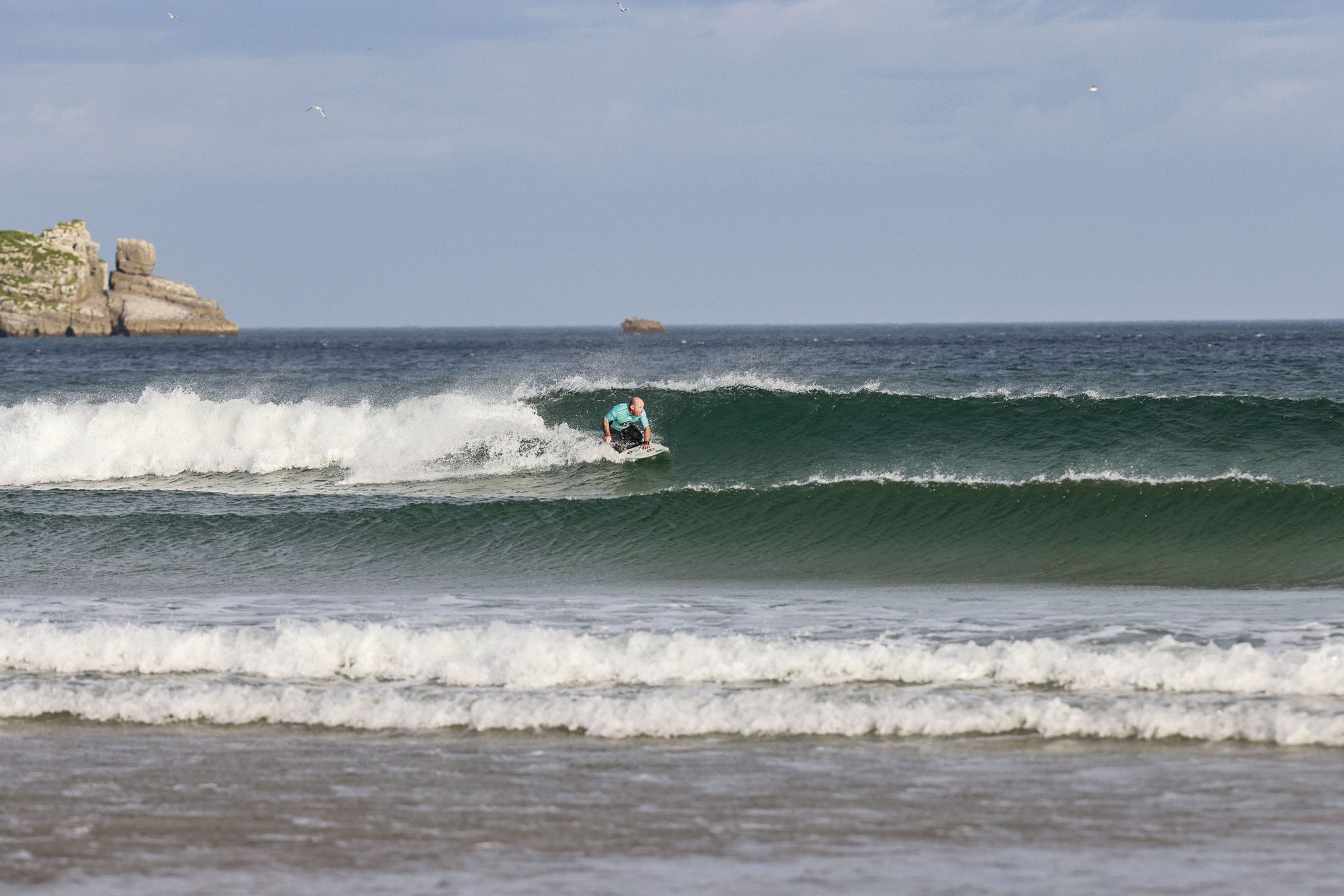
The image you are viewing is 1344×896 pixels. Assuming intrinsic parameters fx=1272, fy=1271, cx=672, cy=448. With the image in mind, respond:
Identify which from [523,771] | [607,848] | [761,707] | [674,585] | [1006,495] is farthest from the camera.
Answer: [1006,495]

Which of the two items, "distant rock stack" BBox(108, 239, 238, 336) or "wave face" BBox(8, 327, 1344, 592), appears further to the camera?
"distant rock stack" BBox(108, 239, 238, 336)

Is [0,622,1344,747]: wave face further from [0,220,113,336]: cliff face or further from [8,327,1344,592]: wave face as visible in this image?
[0,220,113,336]: cliff face

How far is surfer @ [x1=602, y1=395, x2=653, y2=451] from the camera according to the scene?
1828cm

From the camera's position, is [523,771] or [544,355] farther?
[544,355]

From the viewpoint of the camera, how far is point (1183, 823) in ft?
A: 17.3

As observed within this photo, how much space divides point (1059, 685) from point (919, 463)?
11460 millimetres

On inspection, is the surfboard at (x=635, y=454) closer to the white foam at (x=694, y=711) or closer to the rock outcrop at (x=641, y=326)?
the white foam at (x=694, y=711)

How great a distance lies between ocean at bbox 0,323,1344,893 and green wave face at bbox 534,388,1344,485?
0.34ft

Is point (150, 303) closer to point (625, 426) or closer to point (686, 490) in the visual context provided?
point (625, 426)

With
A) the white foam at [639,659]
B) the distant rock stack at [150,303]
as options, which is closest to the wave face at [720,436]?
the white foam at [639,659]

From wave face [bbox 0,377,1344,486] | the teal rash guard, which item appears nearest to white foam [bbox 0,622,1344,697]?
wave face [bbox 0,377,1344,486]

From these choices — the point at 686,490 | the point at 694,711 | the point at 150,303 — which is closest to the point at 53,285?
the point at 150,303

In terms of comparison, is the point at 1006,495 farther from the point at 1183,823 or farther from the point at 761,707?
the point at 1183,823

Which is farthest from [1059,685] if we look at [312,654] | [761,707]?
[312,654]
